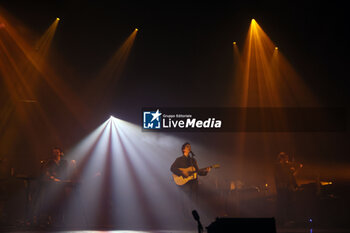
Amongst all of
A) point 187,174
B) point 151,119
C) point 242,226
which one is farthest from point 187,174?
point 242,226

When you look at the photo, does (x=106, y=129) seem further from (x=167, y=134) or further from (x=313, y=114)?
(x=313, y=114)

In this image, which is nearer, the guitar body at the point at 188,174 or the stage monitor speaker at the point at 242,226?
the stage monitor speaker at the point at 242,226

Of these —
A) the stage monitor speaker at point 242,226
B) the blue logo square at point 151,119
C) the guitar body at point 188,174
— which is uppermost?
the blue logo square at point 151,119

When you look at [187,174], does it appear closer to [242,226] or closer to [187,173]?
[187,173]

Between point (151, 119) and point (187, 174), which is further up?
point (151, 119)

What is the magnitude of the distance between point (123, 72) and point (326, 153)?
5.22 m

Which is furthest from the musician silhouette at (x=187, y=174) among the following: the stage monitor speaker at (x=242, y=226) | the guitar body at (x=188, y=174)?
the stage monitor speaker at (x=242, y=226)

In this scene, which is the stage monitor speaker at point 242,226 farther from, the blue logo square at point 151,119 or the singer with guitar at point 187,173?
the blue logo square at point 151,119

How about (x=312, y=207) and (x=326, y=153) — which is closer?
(x=312, y=207)

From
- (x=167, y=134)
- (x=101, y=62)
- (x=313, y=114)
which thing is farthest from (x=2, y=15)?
(x=313, y=114)

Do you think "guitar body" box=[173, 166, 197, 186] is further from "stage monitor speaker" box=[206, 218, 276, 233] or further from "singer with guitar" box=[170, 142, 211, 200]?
"stage monitor speaker" box=[206, 218, 276, 233]

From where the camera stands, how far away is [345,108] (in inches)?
385

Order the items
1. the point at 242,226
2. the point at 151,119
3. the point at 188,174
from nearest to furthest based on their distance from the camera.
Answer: the point at 242,226
the point at 188,174
the point at 151,119

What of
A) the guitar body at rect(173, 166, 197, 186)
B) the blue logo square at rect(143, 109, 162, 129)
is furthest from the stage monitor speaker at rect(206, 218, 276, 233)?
the blue logo square at rect(143, 109, 162, 129)
